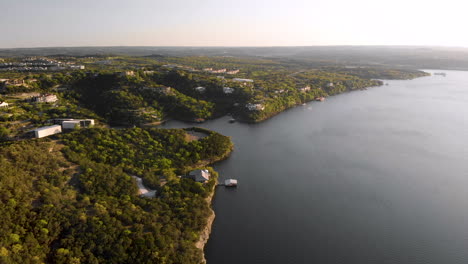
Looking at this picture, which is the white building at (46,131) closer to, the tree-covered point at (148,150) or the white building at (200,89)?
the tree-covered point at (148,150)

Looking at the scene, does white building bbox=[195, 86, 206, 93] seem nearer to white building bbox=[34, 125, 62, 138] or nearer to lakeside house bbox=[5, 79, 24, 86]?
lakeside house bbox=[5, 79, 24, 86]

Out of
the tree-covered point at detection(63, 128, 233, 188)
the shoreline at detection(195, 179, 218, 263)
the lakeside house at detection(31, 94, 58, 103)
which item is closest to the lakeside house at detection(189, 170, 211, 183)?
the tree-covered point at detection(63, 128, 233, 188)

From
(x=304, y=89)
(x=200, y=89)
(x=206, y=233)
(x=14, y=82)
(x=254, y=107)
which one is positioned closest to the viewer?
(x=206, y=233)

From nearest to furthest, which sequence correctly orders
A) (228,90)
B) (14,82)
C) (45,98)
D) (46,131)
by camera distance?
(46,131) < (45,98) < (14,82) < (228,90)

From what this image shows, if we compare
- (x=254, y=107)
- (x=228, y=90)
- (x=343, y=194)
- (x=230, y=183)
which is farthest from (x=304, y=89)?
(x=230, y=183)

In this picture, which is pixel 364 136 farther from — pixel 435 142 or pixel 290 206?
pixel 290 206

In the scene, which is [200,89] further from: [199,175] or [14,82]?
[199,175]

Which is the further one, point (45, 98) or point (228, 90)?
point (228, 90)
